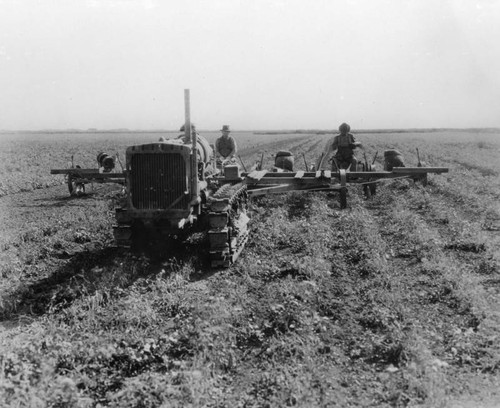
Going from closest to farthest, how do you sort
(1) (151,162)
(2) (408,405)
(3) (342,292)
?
(2) (408,405) < (3) (342,292) < (1) (151,162)

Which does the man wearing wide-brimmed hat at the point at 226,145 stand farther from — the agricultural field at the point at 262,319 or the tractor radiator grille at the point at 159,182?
the tractor radiator grille at the point at 159,182

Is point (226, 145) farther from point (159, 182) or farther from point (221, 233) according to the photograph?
point (221, 233)

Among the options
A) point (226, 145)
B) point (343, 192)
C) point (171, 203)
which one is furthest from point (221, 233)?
point (226, 145)

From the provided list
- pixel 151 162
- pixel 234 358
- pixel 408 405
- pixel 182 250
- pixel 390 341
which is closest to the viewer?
pixel 408 405

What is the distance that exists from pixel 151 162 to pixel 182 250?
166 centimetres

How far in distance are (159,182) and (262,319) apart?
3248 mm

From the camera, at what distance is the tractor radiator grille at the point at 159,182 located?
7.90 meters

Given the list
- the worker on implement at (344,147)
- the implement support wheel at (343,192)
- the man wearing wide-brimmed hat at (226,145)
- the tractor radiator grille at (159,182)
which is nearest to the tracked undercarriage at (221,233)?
the tractor radiator grille at (159,182)

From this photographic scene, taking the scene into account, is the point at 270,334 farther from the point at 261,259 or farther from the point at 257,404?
the point at 261,259

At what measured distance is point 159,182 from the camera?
7930 millimetres

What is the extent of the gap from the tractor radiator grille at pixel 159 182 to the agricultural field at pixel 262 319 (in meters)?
0.89

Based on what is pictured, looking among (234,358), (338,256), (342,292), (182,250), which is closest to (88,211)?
(182,250)

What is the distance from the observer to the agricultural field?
13.4 feet

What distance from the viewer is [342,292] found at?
6.42 m
